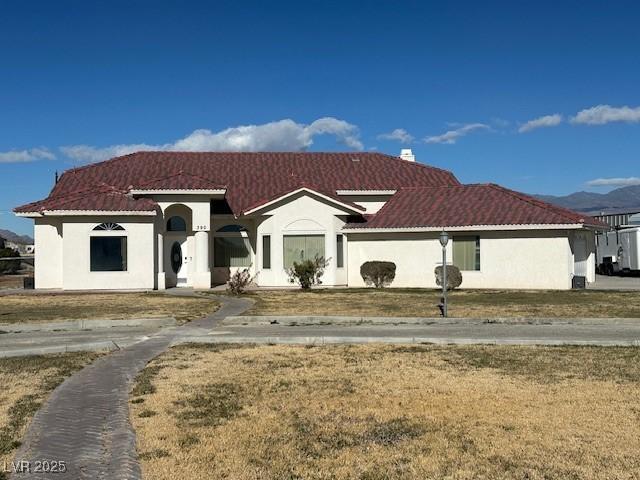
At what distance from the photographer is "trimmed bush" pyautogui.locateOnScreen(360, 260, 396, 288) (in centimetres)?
2995

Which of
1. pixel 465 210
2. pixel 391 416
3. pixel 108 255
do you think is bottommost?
pixel 391 416

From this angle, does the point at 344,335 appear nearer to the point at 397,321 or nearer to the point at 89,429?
the point at 397,321

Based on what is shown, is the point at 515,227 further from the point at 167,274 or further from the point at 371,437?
the point at 371,437

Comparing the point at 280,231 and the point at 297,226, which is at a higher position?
the point at 297,226

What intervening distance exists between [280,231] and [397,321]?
13.7 m

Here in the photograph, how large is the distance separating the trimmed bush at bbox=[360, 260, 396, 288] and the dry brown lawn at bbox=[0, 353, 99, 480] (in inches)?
733

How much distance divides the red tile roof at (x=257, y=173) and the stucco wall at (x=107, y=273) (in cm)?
295

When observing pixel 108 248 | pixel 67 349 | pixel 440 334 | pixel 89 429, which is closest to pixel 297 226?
pixel 108 248

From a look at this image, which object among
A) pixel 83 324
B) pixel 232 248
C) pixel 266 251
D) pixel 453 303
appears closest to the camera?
pixel 83 324

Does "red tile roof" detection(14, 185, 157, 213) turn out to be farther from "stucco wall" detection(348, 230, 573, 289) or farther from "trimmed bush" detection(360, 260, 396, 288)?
"trimmed bush" detection(360, 260, 396, 288)

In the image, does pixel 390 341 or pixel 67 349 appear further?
pixel 390 341

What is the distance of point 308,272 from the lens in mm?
28469

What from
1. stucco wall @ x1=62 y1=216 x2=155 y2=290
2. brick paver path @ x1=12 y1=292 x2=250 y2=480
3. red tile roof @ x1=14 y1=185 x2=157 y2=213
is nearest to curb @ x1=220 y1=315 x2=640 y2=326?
brick paver path @ x1=12 y1=292 x2=250 y2=480

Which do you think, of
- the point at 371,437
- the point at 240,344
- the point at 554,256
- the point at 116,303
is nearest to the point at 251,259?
the point at 116,303
